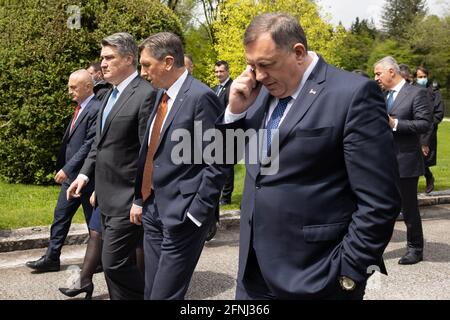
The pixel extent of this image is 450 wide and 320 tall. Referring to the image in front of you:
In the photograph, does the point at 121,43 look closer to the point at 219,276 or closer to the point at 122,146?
the point at 122,146

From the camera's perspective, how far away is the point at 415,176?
619 centimetres

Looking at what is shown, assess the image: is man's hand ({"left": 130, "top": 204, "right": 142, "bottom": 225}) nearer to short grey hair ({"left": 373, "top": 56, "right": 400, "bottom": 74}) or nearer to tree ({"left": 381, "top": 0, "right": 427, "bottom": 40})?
short grey hair ({"left": 373, "top": 56, "right": 400, "bottom": 74})

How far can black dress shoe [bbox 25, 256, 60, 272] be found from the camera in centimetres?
575

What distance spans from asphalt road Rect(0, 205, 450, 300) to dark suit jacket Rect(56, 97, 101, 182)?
1050 millimetres

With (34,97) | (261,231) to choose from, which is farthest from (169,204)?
(34,97)

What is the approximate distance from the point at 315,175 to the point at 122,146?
6.92 ft

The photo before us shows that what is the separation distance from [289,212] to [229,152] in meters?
0.77

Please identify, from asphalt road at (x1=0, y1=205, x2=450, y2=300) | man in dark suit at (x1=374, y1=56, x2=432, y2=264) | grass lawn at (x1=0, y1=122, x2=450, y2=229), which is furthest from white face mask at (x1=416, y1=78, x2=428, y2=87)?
man in dark suit at (x1=374, y1=56, x2=432, y2=264)

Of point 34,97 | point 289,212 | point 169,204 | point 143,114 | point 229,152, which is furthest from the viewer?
point 34,97

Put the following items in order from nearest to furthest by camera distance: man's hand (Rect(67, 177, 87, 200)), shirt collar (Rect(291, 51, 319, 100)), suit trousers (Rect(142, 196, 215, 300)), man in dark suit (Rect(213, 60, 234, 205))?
shirt collar (Rect(291, 51, 319, 100)) → suit trousers (Rect(142, 196, 215, 300)) → man's hand (Rect(67, 177, 87, 200)) → man in dark suit (Rect(213, 60, 234, 205))

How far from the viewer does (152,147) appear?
154 inches

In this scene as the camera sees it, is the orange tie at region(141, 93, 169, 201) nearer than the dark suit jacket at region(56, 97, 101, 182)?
Yes

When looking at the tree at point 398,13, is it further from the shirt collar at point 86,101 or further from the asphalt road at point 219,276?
the shirt collar at point 86,101

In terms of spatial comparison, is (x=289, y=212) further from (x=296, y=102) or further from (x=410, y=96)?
(x=410, y=96)
